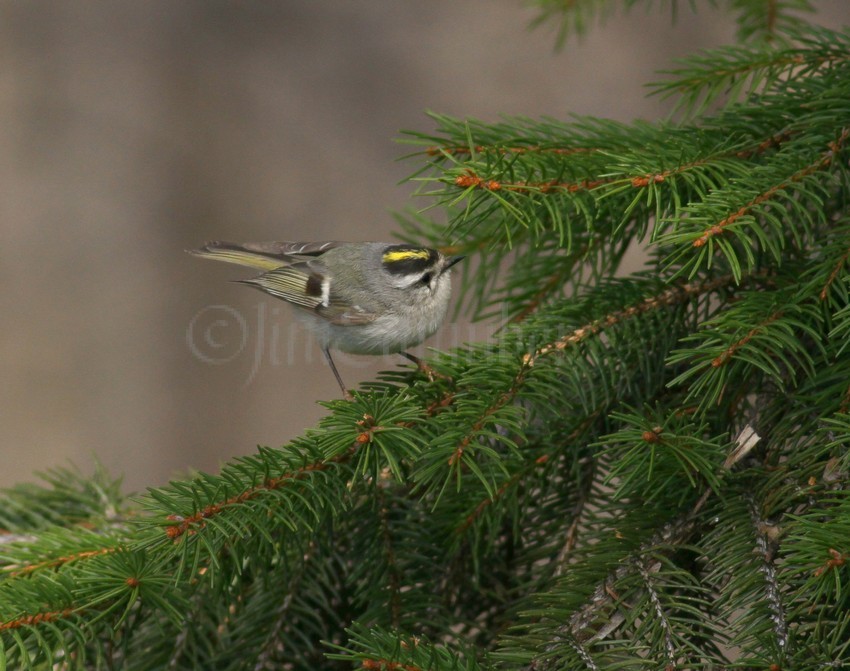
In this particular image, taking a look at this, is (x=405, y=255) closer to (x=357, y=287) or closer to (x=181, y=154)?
(x=357, y=287)

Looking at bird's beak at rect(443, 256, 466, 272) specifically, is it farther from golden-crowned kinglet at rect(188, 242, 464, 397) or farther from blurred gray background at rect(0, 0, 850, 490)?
blurred gray background at rect(0, 0, 850, 490)

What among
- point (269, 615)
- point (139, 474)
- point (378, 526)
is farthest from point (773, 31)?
point (139, 474)

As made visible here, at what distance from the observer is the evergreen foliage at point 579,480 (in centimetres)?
109

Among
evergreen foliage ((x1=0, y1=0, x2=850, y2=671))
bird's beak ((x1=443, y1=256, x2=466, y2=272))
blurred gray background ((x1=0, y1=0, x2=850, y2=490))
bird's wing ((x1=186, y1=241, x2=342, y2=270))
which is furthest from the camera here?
blurred gray background ((x1=0, y1=0, x2=850, y2=490))

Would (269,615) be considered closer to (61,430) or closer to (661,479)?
(661,479)

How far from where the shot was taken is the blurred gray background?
12.3ft

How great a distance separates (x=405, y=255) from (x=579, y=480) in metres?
0.76

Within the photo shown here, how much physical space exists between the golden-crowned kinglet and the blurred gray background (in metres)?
1.35

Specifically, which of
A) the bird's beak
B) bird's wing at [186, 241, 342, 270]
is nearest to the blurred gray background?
bird's wing at [186, 241, 342, 270]

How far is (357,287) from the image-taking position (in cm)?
221

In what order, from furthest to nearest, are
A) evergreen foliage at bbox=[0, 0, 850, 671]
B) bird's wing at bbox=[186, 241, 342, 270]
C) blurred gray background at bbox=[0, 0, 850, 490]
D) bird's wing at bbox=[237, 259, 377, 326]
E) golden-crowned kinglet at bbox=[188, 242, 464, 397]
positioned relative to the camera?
blurred gray background at bbox=[0, 0, 850, 490]
bird's wing at bbox=[186, 241, 342, 270]
bird's wing at bbox=[237, 259, 377, 326]
golden-crowned kinglet at bbox=[188, 242, 464, 397]
evergreen foliage at bbox=[0, 0, 850, 671]

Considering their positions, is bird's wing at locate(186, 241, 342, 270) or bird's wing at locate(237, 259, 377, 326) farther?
bird's wing at locate(186, 241, 342, 270)

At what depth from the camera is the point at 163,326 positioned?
391cm

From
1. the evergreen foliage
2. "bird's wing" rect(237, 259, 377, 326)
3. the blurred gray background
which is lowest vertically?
the evergreen foliage
